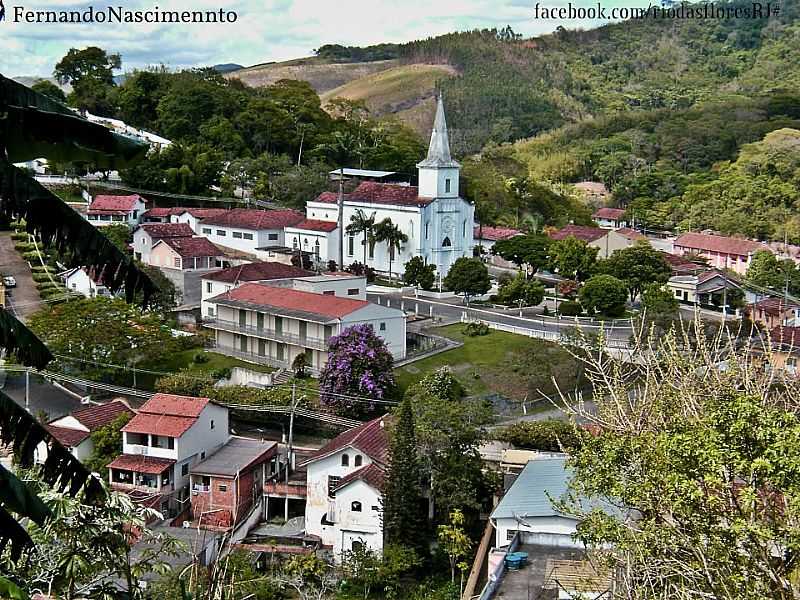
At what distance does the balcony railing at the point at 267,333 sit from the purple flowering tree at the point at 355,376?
2.02 m

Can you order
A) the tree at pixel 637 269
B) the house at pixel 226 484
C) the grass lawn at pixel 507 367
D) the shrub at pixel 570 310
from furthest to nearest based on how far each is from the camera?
the tree at pixel 637 269 → the shrub at pixel 570 310 → the grass lawn at pixel 507 367 → the house at pixel 226 484

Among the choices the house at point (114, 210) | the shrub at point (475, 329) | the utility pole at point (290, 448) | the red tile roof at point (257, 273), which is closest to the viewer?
the utility pole at point (290, 448)

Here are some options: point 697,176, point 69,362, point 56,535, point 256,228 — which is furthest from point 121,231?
point 697,176

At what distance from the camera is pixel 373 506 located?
17422mm

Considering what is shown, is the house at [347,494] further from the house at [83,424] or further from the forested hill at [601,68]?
the forested hill at [601,68]

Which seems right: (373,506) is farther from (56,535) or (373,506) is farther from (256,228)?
(256,228)

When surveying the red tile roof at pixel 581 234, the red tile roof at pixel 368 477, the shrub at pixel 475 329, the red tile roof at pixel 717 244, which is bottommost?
the red tile roof at pixel 368 477

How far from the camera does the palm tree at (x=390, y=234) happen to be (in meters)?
32.9

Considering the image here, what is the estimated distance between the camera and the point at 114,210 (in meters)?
34.9

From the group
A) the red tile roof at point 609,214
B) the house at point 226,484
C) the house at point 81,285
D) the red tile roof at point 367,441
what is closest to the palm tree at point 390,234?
the house at point 81,285

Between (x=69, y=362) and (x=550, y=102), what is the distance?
65381 millimetres

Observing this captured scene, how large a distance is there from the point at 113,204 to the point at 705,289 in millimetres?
18355

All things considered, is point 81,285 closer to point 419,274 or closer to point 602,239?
point 419,274

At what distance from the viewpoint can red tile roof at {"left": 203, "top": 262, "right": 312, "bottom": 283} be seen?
92.0 ft
